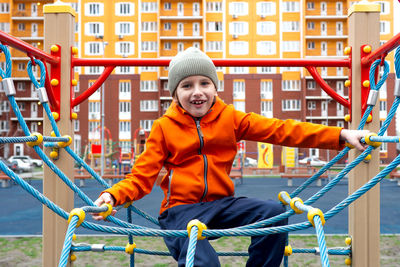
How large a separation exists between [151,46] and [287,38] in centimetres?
868

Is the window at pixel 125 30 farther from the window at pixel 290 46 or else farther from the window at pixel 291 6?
the window at pixel 291 6

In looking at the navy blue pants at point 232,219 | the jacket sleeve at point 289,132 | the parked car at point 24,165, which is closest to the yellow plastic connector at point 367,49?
the jacket sleeve at point 289,132

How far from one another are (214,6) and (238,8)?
1.58 metres

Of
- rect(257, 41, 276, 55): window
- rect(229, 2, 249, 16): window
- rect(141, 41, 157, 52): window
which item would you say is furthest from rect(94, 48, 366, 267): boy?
rect(229, 2, 249, 16): window

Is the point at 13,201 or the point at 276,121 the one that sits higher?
the point at 276,121

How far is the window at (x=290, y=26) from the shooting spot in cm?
2552

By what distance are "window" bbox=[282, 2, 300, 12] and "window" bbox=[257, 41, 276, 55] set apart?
2.49 meters

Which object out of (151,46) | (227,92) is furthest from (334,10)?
(151,46)

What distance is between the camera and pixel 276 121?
1.62m

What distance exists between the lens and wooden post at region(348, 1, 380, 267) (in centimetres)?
195

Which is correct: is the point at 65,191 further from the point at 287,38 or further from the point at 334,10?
the point at 334,10

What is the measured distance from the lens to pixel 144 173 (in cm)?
153

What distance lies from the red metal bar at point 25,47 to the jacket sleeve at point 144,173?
602 millimetres

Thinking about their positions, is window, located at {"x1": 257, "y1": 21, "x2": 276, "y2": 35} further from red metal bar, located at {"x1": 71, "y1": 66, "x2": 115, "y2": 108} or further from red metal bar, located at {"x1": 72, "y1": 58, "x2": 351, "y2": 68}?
red metal bar, located at {"x1": 71, "y1": 66, "x2": 115, "y2": 108}
